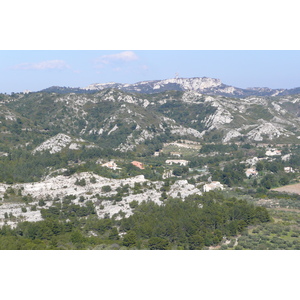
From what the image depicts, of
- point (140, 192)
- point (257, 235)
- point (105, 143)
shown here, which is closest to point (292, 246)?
point (257, 235)

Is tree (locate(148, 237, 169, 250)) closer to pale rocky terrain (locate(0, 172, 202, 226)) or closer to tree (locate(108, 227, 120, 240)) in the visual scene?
tree (locate(108, 227, 120, 240))

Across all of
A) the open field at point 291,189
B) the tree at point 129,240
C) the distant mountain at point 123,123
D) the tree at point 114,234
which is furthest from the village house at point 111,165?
the tree at point 129,240

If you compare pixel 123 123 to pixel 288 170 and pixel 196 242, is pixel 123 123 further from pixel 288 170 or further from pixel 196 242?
pixel 196 242

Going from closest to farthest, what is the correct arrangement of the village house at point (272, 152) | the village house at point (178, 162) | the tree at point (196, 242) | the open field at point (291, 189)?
the tree at point (196, 242) < the open field at point (291, 189) < the village house at point (178, 162) < the village house at point (272, 152)

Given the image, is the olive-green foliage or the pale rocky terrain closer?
the olive-green foliage

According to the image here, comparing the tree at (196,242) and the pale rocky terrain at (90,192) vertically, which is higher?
the tree at (196,242)

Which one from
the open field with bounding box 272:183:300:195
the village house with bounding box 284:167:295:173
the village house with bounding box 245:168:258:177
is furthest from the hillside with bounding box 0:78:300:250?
the open field with bounding box 272:183:300:195

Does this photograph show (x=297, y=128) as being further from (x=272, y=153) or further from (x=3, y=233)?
(x=3, y=233)

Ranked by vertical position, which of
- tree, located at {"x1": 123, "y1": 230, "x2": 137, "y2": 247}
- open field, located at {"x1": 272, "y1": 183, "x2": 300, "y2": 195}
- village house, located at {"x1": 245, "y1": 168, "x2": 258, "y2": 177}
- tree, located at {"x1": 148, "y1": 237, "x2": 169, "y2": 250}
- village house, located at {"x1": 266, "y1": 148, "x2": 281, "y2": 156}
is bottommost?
village house, located at {"x1": 266, "y1": 148, "x2": 281, "y2": 156}

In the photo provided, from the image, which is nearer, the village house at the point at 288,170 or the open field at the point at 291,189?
the open field at the point at 291,189

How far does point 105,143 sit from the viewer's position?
142500mm

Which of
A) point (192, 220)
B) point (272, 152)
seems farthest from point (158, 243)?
point (272, 152)

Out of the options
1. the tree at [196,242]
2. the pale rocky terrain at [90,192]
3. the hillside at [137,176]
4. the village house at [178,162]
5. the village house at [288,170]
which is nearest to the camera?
the tree at [196,242]

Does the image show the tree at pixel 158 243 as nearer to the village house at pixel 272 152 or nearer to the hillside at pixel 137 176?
the hillside at pixel 137 176
